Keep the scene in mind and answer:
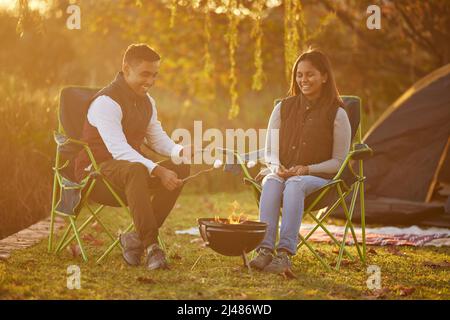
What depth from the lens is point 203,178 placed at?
8.42 meters

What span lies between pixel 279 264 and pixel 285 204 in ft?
0.98

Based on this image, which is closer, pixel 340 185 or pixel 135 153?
pixel 135 153

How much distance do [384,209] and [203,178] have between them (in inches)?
110

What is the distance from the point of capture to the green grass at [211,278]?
3262 mm

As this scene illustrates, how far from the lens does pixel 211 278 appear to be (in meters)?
3.65

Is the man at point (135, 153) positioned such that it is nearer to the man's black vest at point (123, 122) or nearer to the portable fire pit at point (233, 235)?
the man's black vest at point (123, 122)

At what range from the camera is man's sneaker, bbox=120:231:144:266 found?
385cm

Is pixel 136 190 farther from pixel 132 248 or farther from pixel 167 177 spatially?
pixel 132 248

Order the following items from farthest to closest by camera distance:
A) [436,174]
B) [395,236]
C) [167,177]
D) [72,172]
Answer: [436,174] < [395,236] < [72,172] < [167,177]

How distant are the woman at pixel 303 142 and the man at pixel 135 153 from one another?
47cm

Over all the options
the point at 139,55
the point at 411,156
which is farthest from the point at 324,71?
the point at 411,156

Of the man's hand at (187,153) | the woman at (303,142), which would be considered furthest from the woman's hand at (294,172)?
the man's hand at (187,153)
